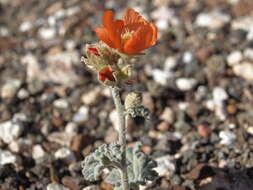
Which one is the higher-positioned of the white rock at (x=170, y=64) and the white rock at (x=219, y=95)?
the white rock at (x=170, y=64)

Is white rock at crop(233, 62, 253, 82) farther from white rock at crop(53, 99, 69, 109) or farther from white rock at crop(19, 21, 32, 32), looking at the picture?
white rock at crop(19, 21, 32, 32)

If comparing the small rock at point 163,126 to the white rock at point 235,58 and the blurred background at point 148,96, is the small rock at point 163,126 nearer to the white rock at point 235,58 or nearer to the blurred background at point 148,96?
the blurred background at point 148,96

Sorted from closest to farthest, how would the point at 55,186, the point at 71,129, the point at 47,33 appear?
the point at 55,186 → the point at 71,129 → the point at 47,33

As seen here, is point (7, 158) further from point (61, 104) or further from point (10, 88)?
point (10, 88)

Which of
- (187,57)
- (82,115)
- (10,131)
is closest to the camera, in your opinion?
(10,131)

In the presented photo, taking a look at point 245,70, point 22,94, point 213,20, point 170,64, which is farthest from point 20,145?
point 213,20

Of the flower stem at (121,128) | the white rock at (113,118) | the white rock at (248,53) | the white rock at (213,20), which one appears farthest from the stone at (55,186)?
the white rock at (213,20)

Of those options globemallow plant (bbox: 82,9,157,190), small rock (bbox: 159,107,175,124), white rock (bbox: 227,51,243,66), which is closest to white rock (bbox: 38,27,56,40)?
small rock (bbox: 159,107,175,124)
